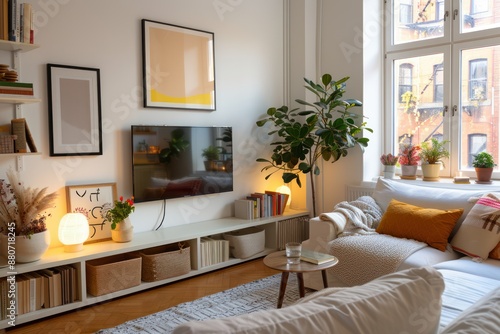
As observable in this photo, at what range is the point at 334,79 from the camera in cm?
489

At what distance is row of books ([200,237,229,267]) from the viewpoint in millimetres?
3945

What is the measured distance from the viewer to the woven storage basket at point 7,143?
9.64 ft

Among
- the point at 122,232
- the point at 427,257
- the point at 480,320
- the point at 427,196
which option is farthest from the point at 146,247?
the point at 480,320

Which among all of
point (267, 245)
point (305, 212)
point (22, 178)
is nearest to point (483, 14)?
point (305, 212)

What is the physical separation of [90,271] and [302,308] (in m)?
2.80

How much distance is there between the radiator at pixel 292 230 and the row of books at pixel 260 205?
5.3 inches

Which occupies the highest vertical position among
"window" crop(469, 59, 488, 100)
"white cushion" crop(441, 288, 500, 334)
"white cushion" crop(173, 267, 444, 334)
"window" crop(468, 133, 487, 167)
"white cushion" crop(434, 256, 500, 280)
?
"window" crop(469, 59, 488, 100)

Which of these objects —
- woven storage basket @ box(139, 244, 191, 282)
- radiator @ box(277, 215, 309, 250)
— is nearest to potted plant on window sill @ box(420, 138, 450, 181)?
radiator @ box(277, 215, 309, 250)

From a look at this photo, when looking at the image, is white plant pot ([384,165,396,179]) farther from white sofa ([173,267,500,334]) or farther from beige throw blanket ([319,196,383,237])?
white sofa ([173,267,500,334])

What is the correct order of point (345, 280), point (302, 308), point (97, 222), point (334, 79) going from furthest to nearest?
point (334, 79)
point (97, 222)
point (345, 280)
point (302, 308)

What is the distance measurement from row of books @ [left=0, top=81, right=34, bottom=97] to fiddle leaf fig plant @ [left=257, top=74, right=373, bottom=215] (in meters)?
2.29

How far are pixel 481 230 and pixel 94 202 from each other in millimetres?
2845

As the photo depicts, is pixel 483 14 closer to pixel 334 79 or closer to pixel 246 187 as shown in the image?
pixel 334 79

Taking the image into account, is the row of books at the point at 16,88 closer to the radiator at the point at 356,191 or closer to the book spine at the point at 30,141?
the book spine at the point at 30,141
